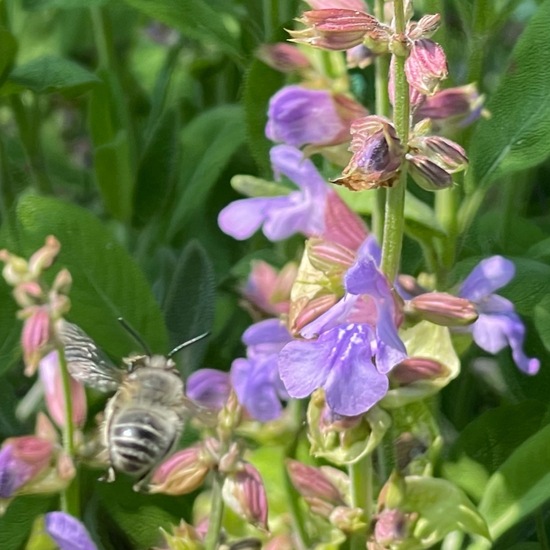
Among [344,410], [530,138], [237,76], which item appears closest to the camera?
[344,410]

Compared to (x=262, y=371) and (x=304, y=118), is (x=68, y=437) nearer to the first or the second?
(x=262, y=371)

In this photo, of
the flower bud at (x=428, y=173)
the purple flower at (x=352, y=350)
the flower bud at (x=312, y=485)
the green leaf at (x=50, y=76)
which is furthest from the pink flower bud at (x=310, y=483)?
the green leaf at (x=50, y=76)

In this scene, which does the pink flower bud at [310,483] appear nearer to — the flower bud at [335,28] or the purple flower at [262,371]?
the purple flower at [262,371]

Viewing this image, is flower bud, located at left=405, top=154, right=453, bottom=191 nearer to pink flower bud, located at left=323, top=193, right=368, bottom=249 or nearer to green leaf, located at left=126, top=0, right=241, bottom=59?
pink flower bud, located at left=323, top=193, right=368, bottom=249

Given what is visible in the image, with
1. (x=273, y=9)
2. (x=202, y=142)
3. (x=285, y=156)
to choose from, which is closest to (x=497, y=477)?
(x=285, y=156)

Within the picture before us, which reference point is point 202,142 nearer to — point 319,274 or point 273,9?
point 273,9

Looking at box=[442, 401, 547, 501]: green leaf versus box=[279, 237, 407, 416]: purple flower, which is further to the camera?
box=[442, 401, 547, 501]: green leaf

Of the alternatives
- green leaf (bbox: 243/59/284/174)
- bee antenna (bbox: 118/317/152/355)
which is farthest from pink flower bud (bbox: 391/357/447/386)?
green leaf (bbox: 243/59/284/174)

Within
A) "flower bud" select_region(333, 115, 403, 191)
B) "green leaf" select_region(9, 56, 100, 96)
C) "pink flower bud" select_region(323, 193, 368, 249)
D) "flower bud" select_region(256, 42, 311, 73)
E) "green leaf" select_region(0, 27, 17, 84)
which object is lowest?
"pink flower bud" select_region(323, 193, 368, 249)
